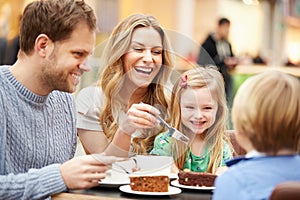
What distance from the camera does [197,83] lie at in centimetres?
212

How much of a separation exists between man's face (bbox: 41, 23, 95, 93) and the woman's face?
0.66 ft

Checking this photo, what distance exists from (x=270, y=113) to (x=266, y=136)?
2.2 inches

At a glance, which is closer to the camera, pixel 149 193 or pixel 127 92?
pixel 149 193

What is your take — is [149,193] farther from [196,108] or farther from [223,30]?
[223,30]

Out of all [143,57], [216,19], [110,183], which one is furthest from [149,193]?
[216,19]

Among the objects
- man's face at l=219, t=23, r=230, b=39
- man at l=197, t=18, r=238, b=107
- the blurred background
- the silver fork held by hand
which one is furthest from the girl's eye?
man's face at l=219, t=23, r=230, b=39

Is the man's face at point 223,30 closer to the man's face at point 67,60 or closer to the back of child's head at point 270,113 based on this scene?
the man's face at point 67,60

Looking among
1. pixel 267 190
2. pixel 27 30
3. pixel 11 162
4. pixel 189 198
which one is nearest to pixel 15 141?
pixel 11 162

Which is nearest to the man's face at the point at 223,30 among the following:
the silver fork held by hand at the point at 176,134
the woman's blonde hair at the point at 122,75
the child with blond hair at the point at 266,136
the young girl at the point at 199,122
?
the young girl at the point at 199,122

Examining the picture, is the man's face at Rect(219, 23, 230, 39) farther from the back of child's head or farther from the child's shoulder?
the back of child's head

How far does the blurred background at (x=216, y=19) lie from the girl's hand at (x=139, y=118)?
495 cm

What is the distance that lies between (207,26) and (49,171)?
1392 cm

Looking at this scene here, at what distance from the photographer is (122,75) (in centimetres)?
211

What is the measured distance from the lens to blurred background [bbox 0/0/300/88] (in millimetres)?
9977
